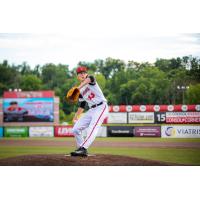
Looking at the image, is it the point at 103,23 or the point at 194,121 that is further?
the point at 194,121

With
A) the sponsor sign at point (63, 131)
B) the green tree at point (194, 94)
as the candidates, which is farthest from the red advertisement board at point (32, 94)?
the green tree at point (194, 94)

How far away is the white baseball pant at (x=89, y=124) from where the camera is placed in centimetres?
961

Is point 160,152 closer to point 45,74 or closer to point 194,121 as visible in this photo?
point 194,121

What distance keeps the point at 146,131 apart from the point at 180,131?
2660mm

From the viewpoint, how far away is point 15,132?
39.5 feet

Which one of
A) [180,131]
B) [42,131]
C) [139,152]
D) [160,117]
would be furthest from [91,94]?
[42,131]

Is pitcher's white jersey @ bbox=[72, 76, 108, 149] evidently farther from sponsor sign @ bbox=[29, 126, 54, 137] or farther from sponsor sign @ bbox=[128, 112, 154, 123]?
sponsor sign @ bbox=[29, 126, 54, 137]

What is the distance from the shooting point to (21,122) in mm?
14523

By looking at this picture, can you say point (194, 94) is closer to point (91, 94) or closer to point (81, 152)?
point (91, 94)

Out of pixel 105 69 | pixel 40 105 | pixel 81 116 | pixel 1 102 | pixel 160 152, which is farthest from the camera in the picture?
pixel 40 105

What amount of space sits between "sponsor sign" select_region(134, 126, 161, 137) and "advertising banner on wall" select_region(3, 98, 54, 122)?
96.9 inches

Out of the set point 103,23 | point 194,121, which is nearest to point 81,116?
point 103,23

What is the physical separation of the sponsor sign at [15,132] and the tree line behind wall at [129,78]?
101cm

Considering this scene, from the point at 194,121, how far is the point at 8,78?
4.53 metres
